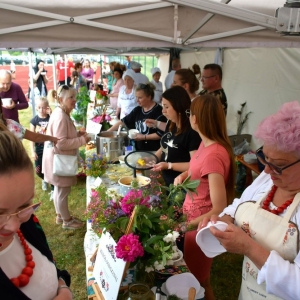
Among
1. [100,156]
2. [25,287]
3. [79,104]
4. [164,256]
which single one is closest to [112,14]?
[100,156]

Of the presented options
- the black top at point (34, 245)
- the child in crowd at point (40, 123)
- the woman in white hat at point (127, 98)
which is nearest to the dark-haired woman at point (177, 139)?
the black top at point (34, 245)

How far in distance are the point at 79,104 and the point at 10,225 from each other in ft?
14.4

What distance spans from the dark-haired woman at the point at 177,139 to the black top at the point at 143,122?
0.82 m

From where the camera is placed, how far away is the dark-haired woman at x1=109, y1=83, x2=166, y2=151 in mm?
3176

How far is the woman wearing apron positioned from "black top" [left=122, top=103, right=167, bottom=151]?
203 cm

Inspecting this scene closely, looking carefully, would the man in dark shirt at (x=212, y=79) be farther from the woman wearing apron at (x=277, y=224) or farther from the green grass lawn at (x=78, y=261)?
the woman wearing apron at (x=277, y=224)

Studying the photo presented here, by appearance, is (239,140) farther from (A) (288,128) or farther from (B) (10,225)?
(B) (10,225)

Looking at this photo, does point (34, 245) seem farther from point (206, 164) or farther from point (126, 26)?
point (126, 26)

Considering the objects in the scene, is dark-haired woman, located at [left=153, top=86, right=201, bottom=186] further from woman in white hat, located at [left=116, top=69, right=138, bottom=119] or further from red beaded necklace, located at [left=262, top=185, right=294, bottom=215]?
woman in white hat, located at [left=116, top=69, right=138, bottom=119]

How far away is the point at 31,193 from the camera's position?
0.79 meters

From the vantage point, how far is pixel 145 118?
3326 millimetres

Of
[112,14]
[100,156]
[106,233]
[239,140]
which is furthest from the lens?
[239,140]

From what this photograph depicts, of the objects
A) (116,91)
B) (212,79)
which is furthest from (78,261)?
(116,91)

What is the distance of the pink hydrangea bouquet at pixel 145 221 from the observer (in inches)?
46.3
